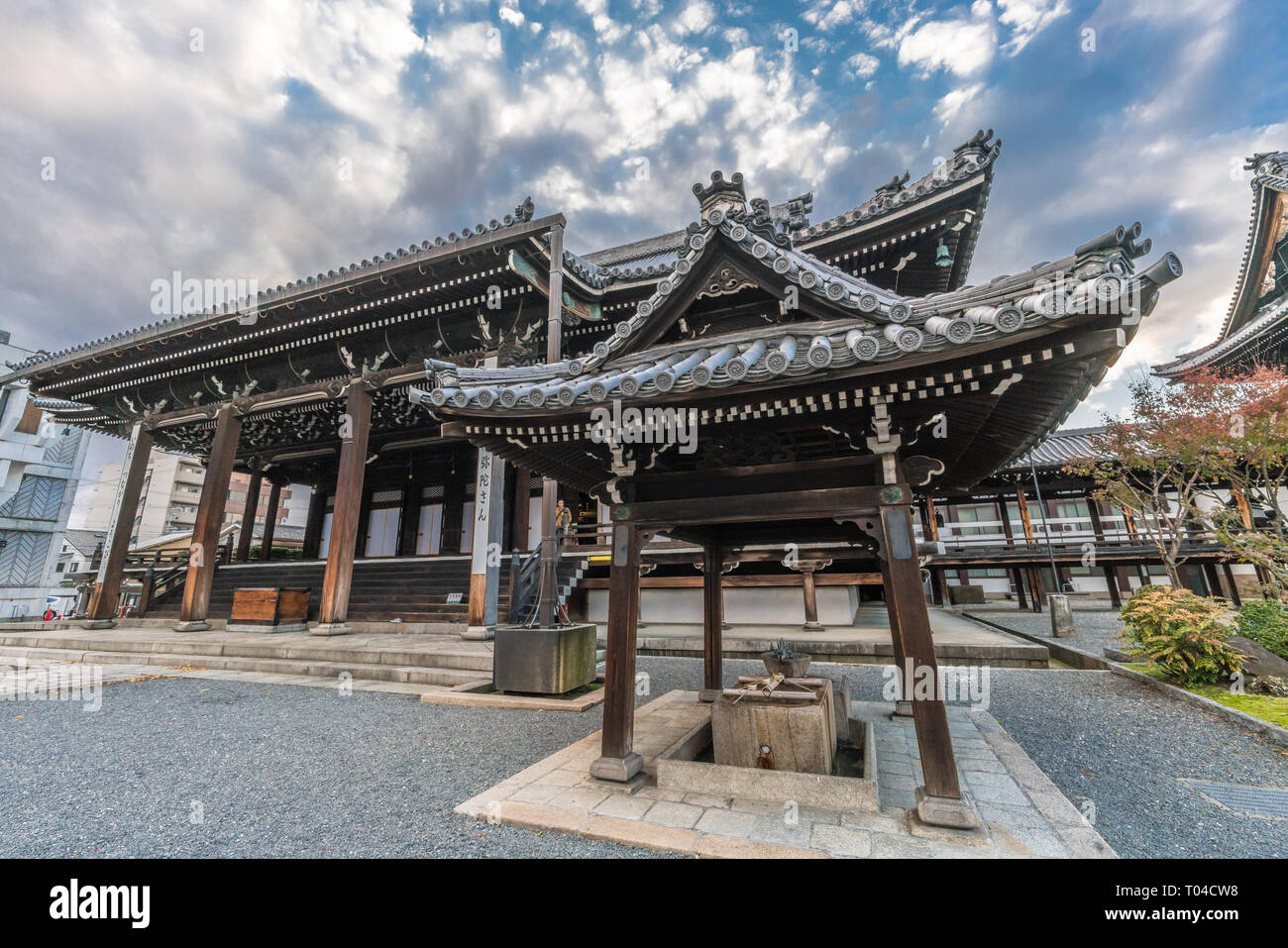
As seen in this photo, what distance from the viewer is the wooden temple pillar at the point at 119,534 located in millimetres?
13345

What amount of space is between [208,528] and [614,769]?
45.1 feet

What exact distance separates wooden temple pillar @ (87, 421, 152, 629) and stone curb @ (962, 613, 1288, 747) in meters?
22.1

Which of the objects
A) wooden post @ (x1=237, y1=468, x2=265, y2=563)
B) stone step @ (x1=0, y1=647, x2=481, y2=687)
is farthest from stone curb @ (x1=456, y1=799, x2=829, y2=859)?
wooden post @ (x1=237, y1=468, x2=265, y2=563)

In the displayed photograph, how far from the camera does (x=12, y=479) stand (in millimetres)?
20281

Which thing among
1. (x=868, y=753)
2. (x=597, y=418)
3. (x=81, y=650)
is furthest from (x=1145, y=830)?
(x=81, y=650)

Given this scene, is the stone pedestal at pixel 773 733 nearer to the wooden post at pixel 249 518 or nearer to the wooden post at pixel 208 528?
the wooden post at pixel 208 528

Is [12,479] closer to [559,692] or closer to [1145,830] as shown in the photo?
[559,692]

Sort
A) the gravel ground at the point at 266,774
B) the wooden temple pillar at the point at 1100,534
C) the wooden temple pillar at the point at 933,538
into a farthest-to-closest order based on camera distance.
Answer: the wooden temple pillar at the point at 933,538
the wooden temple pillar at the point at 1100,534
the gravel ground at the point at 266,774

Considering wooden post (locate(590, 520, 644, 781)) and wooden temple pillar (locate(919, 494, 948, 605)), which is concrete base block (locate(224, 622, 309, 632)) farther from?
wooden temple pillar (locate(919, 494, 948, 605))

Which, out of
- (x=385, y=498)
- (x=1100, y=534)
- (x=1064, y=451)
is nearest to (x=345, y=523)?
(x=385, y=498)

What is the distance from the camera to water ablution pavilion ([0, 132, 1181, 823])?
337 centimetres

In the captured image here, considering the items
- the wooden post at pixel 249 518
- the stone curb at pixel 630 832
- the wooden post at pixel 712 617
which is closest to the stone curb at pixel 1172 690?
the wooden post at pixel 712 617

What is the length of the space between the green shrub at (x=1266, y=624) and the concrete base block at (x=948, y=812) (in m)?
7.65

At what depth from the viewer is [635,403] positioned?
3775 mm
